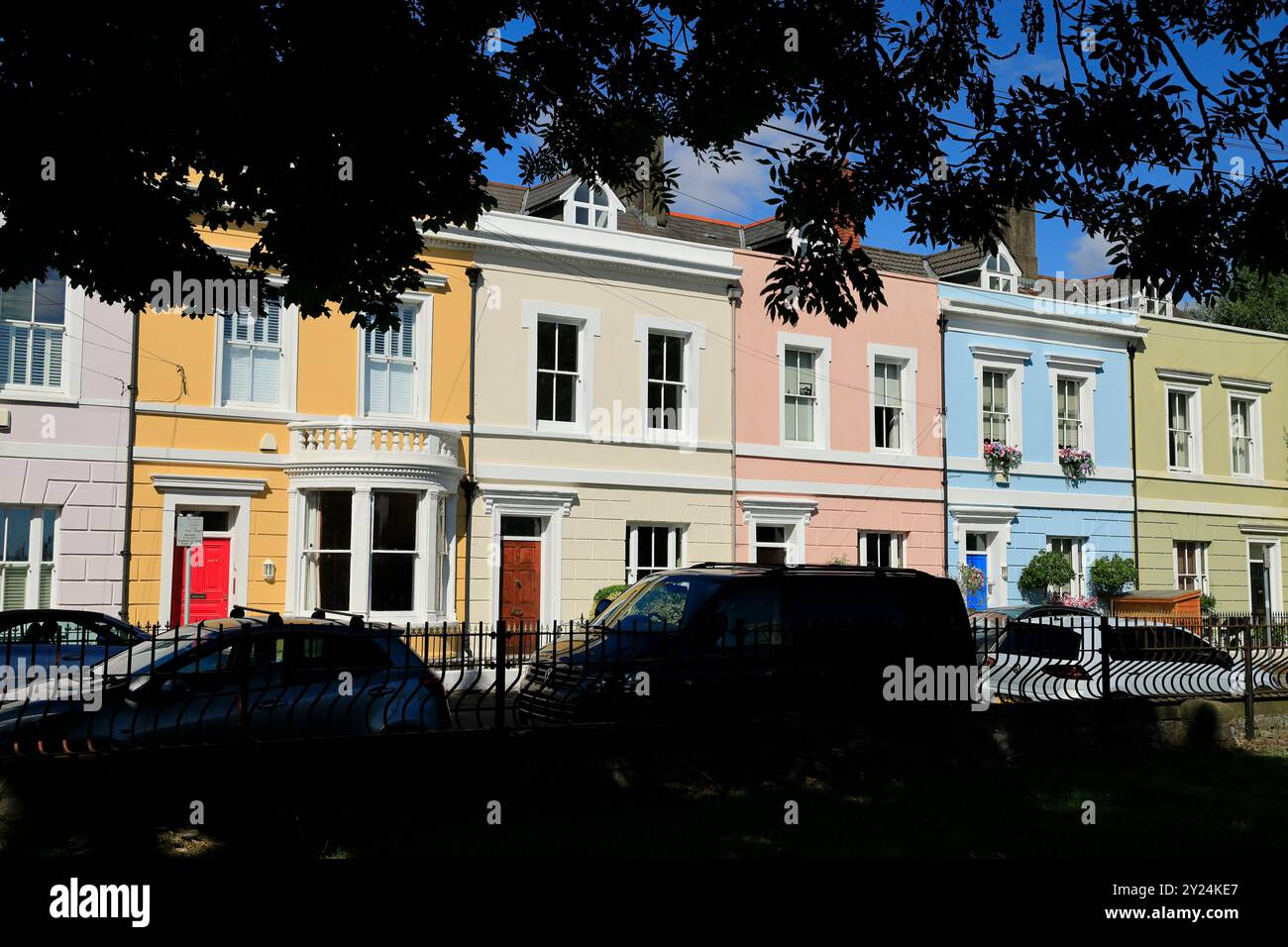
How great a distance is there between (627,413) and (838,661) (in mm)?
14002

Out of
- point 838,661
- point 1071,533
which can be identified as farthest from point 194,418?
point 1071,533

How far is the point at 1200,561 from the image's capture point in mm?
33094

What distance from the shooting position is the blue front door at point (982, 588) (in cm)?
2897

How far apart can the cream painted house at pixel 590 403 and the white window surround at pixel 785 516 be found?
568mm

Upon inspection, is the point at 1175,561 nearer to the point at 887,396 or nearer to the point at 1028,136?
the point at 887,396

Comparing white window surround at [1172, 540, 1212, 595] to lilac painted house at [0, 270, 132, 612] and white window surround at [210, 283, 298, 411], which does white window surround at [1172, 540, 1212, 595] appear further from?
lilac painted house at [0, 270, 132, 612]

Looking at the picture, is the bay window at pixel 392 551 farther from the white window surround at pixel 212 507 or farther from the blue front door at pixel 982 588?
the blue front door at pixel 982 588

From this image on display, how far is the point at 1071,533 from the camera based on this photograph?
30.8m

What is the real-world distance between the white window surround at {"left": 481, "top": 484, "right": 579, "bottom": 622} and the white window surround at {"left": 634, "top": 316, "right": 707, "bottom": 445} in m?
2.48

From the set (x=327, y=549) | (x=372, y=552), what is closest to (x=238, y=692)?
(x=372, y=552)

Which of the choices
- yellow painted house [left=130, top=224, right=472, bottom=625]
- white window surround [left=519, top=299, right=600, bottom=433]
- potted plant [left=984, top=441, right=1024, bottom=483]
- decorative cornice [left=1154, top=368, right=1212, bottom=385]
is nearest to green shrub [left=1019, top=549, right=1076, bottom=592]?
potted plant [left=984, top=441, right=1024, bottom=483]

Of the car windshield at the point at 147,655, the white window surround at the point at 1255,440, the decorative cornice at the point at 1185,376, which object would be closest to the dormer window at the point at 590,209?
the decorative cornice at the point at 1185,376

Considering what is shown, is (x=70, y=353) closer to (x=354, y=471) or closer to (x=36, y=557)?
(x=36, y=557)

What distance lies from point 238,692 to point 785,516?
18.4 metres
